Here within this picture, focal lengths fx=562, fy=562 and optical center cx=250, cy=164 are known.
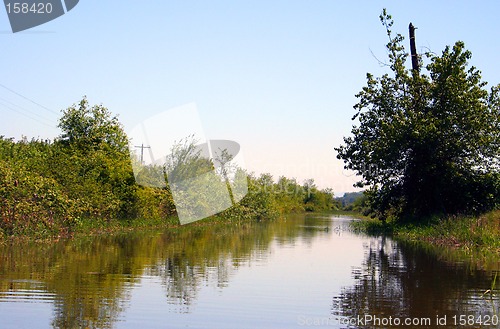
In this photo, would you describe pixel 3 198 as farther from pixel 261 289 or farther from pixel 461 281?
pixel 461 281

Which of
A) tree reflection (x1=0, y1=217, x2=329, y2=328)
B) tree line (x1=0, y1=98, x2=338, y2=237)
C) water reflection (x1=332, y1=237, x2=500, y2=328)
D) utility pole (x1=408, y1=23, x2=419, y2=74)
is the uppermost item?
utility pole (x1=408, y1=23, x2=419, y2=74)

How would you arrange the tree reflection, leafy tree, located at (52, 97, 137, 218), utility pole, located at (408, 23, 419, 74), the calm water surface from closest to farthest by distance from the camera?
1. the calm water surface
2. the tree reflection
3. leafy tree, located at (52, 97, 137, 218)
4. utility pole, located at (408, 23, 419, 74)

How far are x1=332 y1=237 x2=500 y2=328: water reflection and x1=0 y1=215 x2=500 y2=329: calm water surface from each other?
23 millimetres

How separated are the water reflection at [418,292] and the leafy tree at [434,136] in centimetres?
1295

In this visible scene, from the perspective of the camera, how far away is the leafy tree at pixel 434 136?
30.3 metres

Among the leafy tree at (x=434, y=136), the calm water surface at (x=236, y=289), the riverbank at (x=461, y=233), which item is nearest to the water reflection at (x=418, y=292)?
the calm water surface at (x=236, y=289)

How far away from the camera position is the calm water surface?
951cm

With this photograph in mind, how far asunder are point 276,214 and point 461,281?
5935 centimetres

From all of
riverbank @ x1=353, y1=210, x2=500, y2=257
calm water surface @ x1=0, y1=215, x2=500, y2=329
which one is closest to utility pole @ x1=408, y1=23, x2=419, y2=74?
riverbank @ x1=353, y1=210, x2=500, y2=257

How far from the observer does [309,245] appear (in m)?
26.0

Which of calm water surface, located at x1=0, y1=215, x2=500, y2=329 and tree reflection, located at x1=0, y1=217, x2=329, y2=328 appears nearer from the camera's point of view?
calm water surface, located at x1=0, y1=215, x2=500, y2=329

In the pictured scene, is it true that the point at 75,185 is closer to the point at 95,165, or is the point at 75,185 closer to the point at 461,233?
the point at 95,165

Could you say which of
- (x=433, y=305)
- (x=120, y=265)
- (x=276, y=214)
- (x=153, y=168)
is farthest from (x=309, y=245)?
(x=276, y=214)

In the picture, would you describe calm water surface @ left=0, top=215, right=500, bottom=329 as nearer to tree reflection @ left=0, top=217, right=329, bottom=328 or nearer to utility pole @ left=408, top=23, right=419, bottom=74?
tree reflection @ left=0, top=217, right=329, bottom=328
